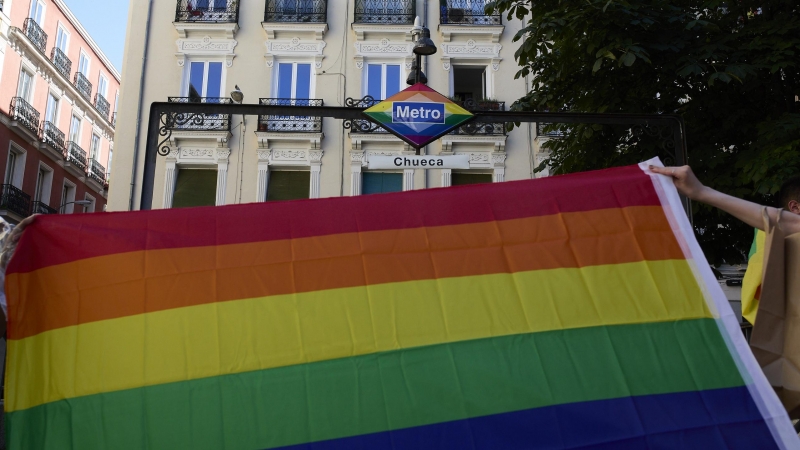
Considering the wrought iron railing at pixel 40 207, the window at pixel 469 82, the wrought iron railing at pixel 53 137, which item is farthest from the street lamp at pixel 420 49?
the wrought iron railing at pixel 53 137

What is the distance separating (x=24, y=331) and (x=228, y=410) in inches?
47.8

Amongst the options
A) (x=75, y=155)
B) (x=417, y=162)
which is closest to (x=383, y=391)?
(x=417, y=162)

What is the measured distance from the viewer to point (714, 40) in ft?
31.8

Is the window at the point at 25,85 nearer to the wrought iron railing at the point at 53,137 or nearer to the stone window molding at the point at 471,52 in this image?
the wrought iron railing at the point at 53,137

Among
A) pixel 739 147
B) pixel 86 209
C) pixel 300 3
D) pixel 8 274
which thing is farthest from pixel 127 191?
pixel 8 274

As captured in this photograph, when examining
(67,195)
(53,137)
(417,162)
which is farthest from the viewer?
(67,195)

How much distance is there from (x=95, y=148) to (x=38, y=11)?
785cm

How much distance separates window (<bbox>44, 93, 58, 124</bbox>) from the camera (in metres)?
32.0

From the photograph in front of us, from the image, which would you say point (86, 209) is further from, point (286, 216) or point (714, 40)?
point (286, 216)

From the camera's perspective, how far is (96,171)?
3684 centimetres

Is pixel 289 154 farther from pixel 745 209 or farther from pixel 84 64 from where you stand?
pixel 745 209

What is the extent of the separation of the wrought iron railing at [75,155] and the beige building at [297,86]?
38.9ft

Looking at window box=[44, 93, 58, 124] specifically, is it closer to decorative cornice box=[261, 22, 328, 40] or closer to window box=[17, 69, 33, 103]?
window box=[17, 69, 33, 103]

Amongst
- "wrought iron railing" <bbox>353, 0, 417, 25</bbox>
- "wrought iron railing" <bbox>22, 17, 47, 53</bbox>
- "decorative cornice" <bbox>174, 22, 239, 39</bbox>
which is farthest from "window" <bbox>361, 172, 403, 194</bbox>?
"wrought iron railing" <bbox>22, 17, 47, 53</bbox>
